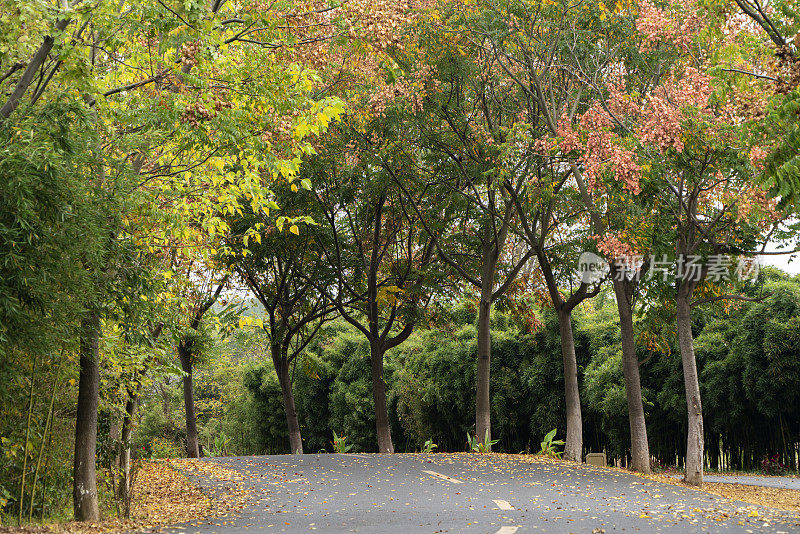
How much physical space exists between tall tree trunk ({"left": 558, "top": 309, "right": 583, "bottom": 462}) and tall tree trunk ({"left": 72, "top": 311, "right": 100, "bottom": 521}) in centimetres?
1005

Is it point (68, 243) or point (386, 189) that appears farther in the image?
point (386, 189)

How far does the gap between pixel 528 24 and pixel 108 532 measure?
1132 centimetres

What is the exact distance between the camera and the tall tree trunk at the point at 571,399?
49.3 feet

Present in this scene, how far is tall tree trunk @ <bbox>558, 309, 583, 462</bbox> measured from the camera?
49.3 feet

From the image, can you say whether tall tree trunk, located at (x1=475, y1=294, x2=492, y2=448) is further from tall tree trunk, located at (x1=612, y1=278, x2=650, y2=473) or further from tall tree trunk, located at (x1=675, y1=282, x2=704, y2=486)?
tall tree trunk, located at (x1=675, y1=282, x2=704, y2=486)

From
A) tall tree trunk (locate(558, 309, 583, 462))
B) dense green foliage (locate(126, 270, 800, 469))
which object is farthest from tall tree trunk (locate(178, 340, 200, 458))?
tall tree trunk (locate(558, 309, 583, 462))

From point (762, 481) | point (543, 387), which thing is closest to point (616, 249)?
point (762, 481)

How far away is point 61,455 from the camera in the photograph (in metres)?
8.53

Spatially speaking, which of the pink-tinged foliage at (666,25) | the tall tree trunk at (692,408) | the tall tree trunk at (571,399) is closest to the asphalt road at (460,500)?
the tall tree trunk at (692,408)

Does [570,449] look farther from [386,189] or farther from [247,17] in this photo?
[247,17]

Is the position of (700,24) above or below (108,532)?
above

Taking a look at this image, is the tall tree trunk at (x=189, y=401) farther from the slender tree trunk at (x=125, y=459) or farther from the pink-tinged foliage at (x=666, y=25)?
the pink-tinged foliage at (x=666, y=25)

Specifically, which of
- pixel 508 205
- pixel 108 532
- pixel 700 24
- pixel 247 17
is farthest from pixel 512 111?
pixel 108 532

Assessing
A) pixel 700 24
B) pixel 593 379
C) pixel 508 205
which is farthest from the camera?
pixel 593 379
